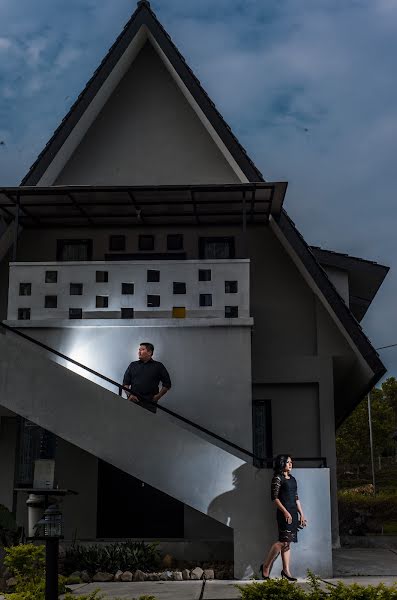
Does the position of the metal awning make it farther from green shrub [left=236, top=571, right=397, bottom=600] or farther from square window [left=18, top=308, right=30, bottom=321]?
green shrub [left=236, top=571, right=397, bottom=600]

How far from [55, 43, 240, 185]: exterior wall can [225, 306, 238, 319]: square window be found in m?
3.23

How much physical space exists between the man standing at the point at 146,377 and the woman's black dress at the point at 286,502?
8.23ft

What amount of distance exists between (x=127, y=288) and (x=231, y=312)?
1911 millimetres

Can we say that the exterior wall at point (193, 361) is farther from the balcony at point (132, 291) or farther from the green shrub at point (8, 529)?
the green shrub at point (8, 529)

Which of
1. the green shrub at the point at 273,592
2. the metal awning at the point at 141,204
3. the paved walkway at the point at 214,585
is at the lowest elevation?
the paved walkway at the point at 214,585

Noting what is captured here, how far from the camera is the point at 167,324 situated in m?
13.4

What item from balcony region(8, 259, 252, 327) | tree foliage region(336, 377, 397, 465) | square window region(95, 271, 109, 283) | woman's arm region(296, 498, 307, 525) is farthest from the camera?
tree foliage region(336, 377, 397, 465)

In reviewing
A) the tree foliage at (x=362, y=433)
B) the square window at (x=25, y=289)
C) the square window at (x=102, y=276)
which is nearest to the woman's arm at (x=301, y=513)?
the square window at (x=102, y=276)

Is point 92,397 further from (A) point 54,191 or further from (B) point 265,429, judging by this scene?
(B) point 265,429

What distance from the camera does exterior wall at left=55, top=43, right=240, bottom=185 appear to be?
1606 centimetres

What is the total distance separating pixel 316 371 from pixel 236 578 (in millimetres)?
5461

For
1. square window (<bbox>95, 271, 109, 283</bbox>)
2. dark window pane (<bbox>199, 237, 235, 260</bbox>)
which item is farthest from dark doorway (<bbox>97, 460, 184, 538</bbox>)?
dark window pane (<bbox>199, 237, 235, 260</bbox>)

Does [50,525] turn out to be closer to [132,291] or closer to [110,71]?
[132,291]

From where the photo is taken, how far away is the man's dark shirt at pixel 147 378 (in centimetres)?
1262
